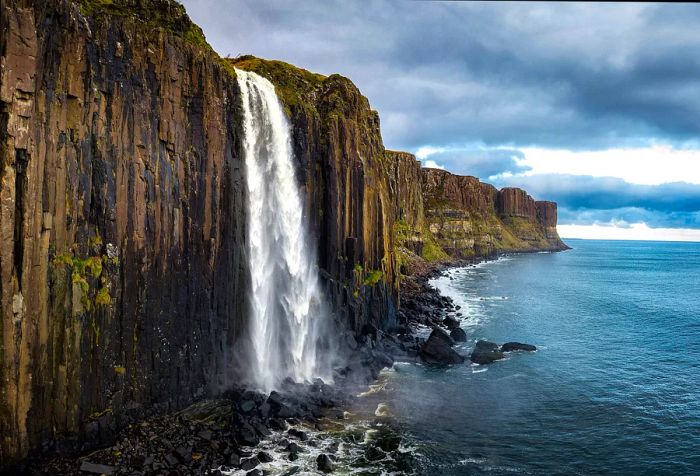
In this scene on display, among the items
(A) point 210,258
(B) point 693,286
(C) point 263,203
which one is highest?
(C) point 263,203

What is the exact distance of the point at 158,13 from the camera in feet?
92.0

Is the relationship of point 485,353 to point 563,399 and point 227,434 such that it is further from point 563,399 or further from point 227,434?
point 227,434

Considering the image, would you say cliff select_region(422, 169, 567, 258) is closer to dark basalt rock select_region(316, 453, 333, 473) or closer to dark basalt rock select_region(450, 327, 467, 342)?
dark basalt rock select_region(450, 327, 467, 342)

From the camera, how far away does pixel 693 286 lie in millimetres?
100938

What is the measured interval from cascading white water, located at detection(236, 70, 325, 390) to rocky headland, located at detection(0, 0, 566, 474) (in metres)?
1.49

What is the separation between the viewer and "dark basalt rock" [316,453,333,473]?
22.7 m

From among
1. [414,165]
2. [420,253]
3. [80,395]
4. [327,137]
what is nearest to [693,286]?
[420,253]

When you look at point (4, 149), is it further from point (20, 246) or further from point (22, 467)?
point (22, 467)

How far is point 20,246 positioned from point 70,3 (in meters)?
11.3

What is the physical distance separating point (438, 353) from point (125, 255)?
27816 millimetres

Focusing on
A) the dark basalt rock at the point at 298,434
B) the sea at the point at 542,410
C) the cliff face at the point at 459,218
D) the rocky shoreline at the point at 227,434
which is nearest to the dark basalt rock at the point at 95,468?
the rocky shoreline at the point at 227,434

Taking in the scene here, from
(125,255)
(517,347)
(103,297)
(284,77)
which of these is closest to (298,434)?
(103,297)

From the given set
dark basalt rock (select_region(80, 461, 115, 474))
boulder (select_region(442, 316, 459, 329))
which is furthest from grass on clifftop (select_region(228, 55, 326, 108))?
boulder (select_region(442, 316, 459, 329))

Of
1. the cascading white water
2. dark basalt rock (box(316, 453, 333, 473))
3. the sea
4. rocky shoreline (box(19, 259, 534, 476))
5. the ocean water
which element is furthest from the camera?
the cascading white water
